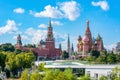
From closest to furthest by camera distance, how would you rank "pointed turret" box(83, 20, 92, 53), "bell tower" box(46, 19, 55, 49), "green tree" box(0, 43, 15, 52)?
1. "green tree" box(0, 43, 15, 52)
2. "pointed turret" box(83, 20, 92, 53)
3. "bell tower" box(46, 19, 55, 49)

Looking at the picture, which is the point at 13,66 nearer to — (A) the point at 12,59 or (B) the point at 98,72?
(A) the point at 12,59

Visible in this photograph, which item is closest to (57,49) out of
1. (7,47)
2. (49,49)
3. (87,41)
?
(49,49)

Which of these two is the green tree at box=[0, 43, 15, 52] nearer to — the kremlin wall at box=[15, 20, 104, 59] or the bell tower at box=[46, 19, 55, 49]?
the kremlin wall at box=[15, 20, 104, 59]

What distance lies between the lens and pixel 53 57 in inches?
5177

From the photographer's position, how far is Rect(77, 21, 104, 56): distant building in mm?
124938

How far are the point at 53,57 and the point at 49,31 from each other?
9.43 meters

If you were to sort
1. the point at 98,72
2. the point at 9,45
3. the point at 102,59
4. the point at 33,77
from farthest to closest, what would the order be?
the point at 9,45 → the point at 102,59 → the point at 98,72 → the point at 33,77

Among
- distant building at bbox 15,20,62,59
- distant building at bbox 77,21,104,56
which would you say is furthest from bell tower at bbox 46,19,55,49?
distant building at bbox 77,21,104,56

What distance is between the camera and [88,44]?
12525cm

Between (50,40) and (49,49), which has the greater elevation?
(50,40)

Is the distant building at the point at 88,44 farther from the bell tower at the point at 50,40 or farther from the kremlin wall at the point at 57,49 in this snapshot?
the bell tower at the point at 50,40

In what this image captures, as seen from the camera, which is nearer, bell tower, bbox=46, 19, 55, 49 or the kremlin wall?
the kremlin wall

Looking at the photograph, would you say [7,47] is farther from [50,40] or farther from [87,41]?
[87,41]

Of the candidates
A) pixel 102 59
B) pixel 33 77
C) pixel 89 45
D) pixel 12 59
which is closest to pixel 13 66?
pixel 12 59
